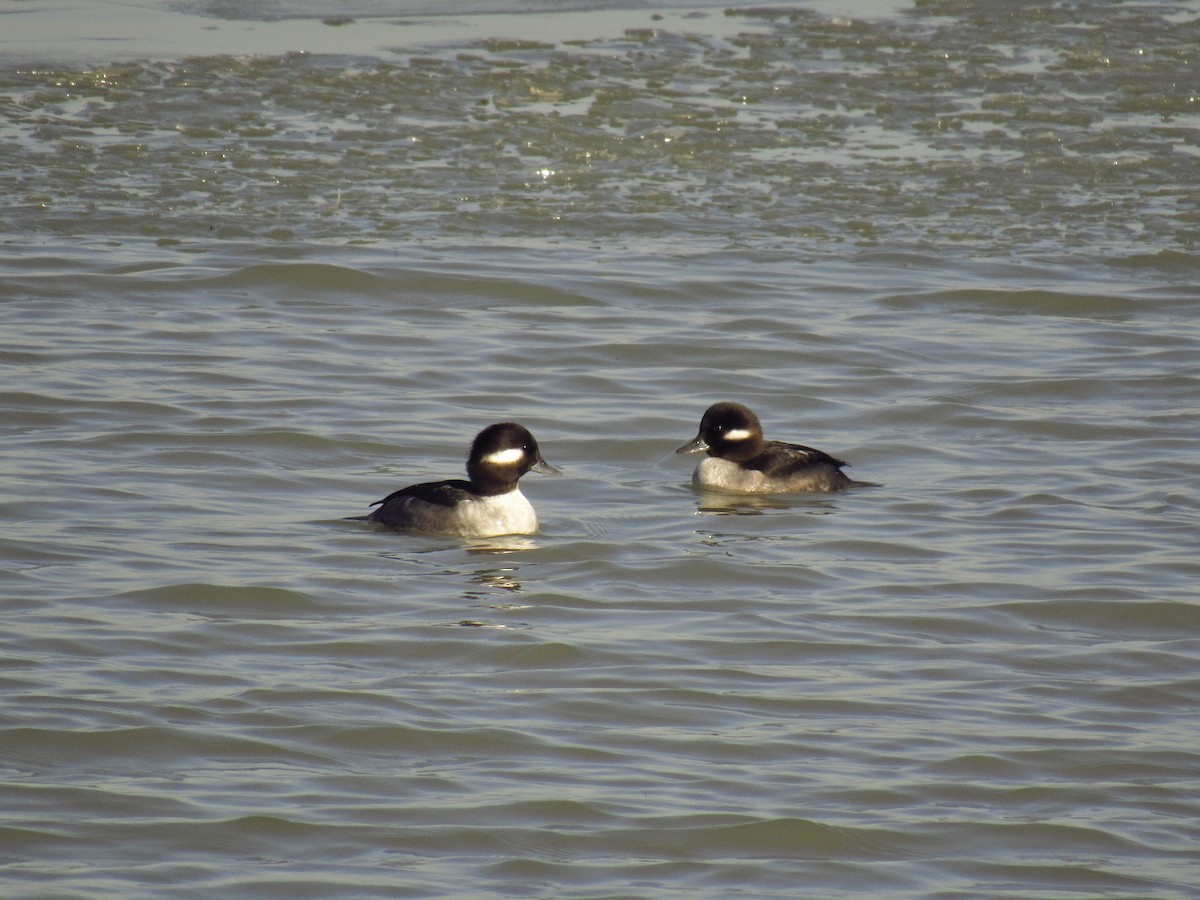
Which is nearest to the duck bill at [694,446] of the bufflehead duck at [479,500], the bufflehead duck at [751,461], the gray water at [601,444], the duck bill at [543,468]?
the bufflehead duck at [751,461]

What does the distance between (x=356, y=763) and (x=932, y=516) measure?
13.5 ft

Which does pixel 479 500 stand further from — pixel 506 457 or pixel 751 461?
pixel 751 461

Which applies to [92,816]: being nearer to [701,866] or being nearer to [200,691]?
[200,691]

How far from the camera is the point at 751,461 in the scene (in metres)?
10.2

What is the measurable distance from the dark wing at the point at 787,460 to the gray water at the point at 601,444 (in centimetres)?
19

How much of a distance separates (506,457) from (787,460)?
1.63 meters

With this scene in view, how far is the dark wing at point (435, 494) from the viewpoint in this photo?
29.6 ft

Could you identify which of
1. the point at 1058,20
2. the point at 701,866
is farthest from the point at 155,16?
the point at 701,866

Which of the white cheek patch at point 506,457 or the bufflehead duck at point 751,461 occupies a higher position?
the white cheek patch at point 506,457

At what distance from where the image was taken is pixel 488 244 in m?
14.0

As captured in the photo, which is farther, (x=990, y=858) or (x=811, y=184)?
(x=811, y=184)

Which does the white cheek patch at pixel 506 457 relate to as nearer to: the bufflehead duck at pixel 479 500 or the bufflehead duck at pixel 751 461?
the bufflehead duck at pixel 479 500

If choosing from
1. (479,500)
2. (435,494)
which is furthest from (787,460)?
(435,494)

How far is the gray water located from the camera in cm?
588
